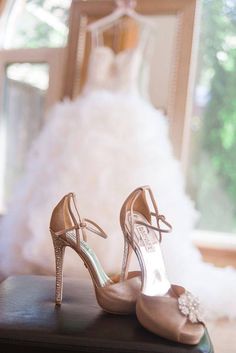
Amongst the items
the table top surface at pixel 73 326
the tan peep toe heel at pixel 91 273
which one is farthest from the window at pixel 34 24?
the table top surface at pixel 73 326

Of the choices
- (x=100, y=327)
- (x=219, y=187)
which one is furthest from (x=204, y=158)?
(x=100, y=327)

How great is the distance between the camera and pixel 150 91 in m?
2.21

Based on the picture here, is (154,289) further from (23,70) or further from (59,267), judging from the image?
(23,70)

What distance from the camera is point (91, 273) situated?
1.05 m

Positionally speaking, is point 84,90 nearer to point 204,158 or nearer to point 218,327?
point 204,158

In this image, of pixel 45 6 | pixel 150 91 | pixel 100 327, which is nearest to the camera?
pixel 100 327

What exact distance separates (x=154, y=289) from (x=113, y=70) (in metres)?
1.42

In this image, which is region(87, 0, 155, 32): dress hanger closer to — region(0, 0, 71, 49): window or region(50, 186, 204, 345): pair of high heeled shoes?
region(0, 0, 71, 49): window

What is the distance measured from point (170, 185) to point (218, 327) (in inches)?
23.0

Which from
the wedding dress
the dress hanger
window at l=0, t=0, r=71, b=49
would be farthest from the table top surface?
window at l=0, t=0, r=71, b=49

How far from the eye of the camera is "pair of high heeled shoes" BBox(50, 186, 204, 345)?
2.87 ft

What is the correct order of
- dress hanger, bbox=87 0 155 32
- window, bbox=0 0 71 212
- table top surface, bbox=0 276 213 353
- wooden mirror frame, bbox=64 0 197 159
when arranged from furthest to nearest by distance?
window, bbox=0 0 71 212, dress hanger, bbox=87 0 155 32, wooden mirror frame, bbox=64 0 197 159, table top surface, bbox=0 276 213 353

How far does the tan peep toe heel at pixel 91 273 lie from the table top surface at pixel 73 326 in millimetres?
24

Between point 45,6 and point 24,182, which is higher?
point 45,6
